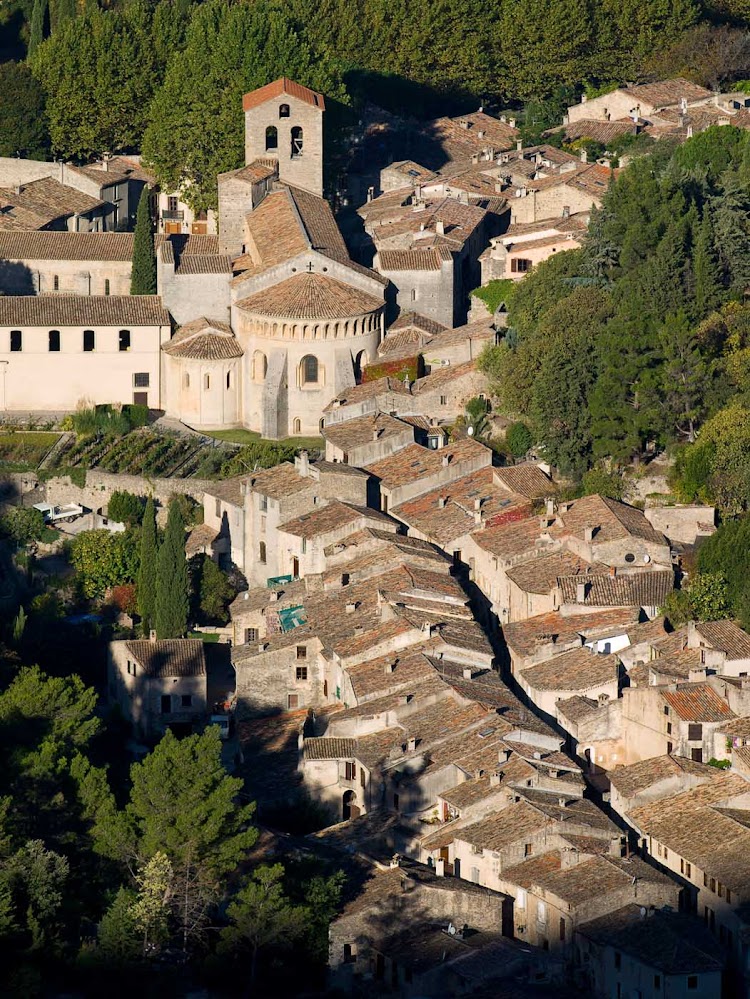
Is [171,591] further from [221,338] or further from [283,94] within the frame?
[283,94]

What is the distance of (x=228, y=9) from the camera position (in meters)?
109

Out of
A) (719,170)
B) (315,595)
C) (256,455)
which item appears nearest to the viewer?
(315,595)

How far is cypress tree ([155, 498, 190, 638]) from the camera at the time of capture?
83.2 meters

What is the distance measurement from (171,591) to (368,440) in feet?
29.3

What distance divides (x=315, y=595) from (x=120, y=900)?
55.9 ft

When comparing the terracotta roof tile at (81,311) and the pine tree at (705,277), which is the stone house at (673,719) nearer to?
the pine tree at (705,277)

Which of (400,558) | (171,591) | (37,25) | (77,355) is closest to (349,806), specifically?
(400,558)

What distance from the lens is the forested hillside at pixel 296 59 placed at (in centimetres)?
10438

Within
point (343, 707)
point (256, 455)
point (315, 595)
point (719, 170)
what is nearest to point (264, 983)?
point (343, 707)

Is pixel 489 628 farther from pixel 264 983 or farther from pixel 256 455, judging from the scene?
pixel 264 983

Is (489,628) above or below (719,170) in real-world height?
below

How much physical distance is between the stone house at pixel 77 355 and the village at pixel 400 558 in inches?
3.8

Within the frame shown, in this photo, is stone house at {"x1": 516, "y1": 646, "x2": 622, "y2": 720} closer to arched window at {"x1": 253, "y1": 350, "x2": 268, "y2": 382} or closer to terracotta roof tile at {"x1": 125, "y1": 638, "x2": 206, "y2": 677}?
terracotta roof tile at {"x1": 125, "y1": 638, "x2": 206, "y2": 677}

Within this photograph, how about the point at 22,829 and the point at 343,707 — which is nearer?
the point at 22,829
